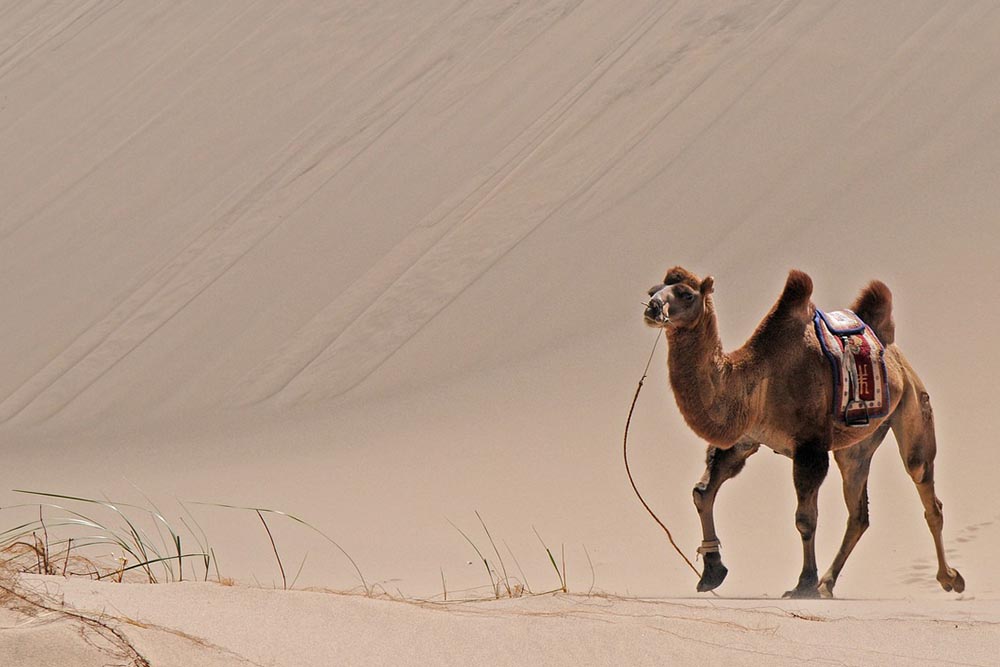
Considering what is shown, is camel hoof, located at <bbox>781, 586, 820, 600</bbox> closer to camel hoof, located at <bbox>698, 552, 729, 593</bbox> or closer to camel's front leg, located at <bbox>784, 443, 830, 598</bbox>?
camel's front leg, located at <bbox>784, 443, 830, 598</bbox>

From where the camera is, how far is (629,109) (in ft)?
48.0

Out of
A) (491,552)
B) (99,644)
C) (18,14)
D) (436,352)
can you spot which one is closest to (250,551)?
(491,552)

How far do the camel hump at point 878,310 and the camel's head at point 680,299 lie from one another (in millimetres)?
1344

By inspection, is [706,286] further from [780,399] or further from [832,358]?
[832,358]

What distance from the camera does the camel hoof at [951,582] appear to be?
22.1 ft

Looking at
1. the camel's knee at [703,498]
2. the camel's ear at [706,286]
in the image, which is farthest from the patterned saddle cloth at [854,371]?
the camel's ear at [706,286]

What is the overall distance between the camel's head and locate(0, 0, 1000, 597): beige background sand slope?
8.80 ft

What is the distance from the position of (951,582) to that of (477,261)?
7263 mm

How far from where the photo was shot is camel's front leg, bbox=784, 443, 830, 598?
5.95 m

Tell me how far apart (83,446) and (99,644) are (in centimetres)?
1024

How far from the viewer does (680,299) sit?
554cm

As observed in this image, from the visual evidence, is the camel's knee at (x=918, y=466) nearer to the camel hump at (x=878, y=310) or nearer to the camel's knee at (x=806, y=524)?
the camel hump at (x=878, y=310)

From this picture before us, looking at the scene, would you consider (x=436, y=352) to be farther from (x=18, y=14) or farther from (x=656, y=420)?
(x=18, y=14)

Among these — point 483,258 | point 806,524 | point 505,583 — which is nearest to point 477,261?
point 483,258
